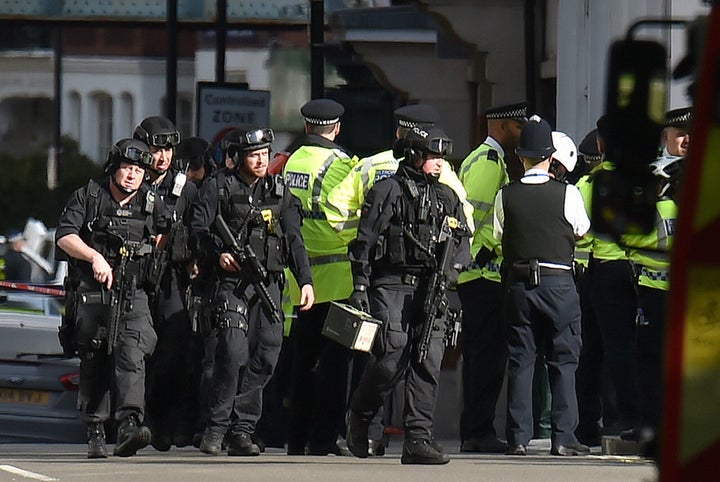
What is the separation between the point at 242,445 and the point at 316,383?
0.72 meters

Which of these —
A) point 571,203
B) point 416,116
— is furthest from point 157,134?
point 571,203

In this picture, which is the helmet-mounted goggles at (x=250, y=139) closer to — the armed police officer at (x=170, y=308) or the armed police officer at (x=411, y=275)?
the armed police officer at (x=170, y=308)

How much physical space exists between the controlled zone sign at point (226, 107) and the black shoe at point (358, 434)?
284 inches

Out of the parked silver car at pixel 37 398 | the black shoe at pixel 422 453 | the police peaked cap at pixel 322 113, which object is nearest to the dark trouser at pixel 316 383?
the black shoe at pixel 422 453

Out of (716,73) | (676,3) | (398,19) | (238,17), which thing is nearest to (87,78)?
(238,17)

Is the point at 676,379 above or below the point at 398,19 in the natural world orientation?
below

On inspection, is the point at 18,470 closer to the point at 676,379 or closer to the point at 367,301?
the point at 367,301

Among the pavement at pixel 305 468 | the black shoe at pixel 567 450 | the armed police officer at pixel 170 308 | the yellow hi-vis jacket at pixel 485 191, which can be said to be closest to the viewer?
the pavement at pixel 305 468

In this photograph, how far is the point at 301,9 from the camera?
70.3 ft

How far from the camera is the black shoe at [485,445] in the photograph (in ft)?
39.9

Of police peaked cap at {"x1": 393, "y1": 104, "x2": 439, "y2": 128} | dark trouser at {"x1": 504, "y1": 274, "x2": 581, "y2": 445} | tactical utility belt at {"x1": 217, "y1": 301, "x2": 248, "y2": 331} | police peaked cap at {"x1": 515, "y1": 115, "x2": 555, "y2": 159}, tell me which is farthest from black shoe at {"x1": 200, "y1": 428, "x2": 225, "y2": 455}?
police peaked cap at {"x1": 515, "y1": 115, "x2": 555, "y2": 159}

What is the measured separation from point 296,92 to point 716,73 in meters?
16.9

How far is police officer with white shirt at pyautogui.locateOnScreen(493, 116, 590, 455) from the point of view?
1135cm

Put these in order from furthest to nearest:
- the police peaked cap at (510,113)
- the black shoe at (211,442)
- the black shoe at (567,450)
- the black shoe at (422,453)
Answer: the police peaked cap at (510,113)
the black shoe at (567,450)
the black shoe at (211,442)
the black shoe at (422,453)
